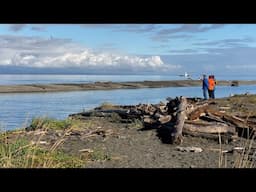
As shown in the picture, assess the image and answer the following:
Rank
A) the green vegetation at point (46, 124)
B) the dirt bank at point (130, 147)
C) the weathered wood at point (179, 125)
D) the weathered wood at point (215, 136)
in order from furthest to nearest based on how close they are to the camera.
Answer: the green vegetation at point (46, 124)
the weathered wood at point (215, 136)
the weathered wood at point (179, 125)
the dirt bank at point (130, 147)

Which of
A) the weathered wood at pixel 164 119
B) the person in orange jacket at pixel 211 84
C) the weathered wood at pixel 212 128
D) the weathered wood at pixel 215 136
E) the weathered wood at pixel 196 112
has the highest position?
the person in orange jacket at pixel 211 84

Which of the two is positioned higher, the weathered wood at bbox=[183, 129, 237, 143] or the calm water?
the weathered wood at bbox=[183, 129, 237, 143]

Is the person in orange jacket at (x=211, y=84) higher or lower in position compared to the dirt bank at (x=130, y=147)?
higher

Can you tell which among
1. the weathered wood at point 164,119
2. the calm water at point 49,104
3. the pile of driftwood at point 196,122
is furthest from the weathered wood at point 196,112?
the calm water at point 49,104

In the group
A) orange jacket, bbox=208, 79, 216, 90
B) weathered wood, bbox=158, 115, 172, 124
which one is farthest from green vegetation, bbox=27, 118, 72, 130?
orange jacket, bbox=208, 79, 216, 90

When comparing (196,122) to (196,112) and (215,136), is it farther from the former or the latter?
(215,136)

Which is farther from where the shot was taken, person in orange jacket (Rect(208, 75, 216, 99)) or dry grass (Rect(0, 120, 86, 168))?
person in orange jacket (Rect(208, 75, 216, 99))

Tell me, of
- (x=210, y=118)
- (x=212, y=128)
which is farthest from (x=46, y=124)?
(x=210, y=118)

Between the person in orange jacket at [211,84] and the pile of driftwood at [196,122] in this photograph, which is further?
the person in orange jacket at [211,84]

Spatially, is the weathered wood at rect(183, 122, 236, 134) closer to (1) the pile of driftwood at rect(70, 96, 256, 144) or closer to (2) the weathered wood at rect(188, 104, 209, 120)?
(1) the pile of driftwood at rect(70, 96, 256, 144)

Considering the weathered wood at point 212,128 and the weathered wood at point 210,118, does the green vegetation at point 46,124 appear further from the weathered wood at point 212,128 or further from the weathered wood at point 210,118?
the weathered wood at point 210,118

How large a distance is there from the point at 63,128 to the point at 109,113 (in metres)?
4.94
